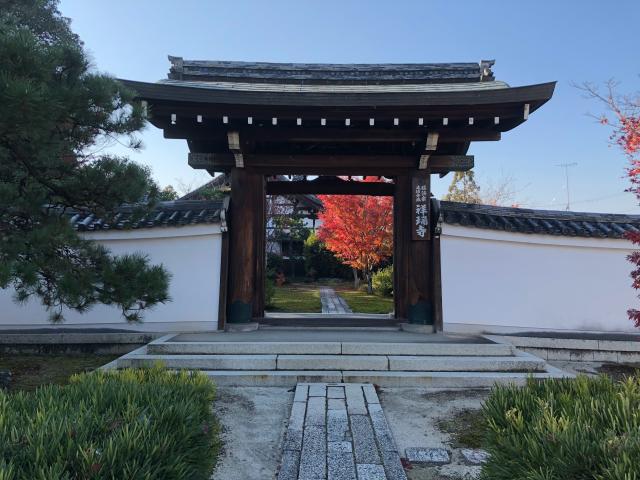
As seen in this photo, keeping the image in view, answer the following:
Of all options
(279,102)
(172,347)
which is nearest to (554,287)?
(279,102)

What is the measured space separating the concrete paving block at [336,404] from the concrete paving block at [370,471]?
1.07 m

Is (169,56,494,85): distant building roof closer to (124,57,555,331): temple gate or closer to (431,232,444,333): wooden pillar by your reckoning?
(124,57,555,331): temple gate

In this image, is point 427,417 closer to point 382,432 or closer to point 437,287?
point 382,432

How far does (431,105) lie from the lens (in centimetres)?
586

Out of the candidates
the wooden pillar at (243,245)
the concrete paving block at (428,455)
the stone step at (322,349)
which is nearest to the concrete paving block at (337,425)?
the concrete paving block at (428,455)

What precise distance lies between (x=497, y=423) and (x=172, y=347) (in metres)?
4.30

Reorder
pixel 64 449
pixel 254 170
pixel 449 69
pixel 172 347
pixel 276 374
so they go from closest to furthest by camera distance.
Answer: pixel 64 449
pixel 276 374
pixel 172 347
pixel 254 170
pixel 449 69

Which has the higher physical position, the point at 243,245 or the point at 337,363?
the point at 243,245

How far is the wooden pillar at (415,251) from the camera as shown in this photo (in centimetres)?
672

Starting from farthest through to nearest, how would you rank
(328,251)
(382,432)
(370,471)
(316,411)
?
(328,251) < (316,411) < (382,432) < (370,471)

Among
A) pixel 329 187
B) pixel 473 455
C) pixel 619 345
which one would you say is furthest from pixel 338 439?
pixel 329 187

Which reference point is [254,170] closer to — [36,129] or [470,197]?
[36,129]

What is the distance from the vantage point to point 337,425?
3.49 m

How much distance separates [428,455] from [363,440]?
530 mm
